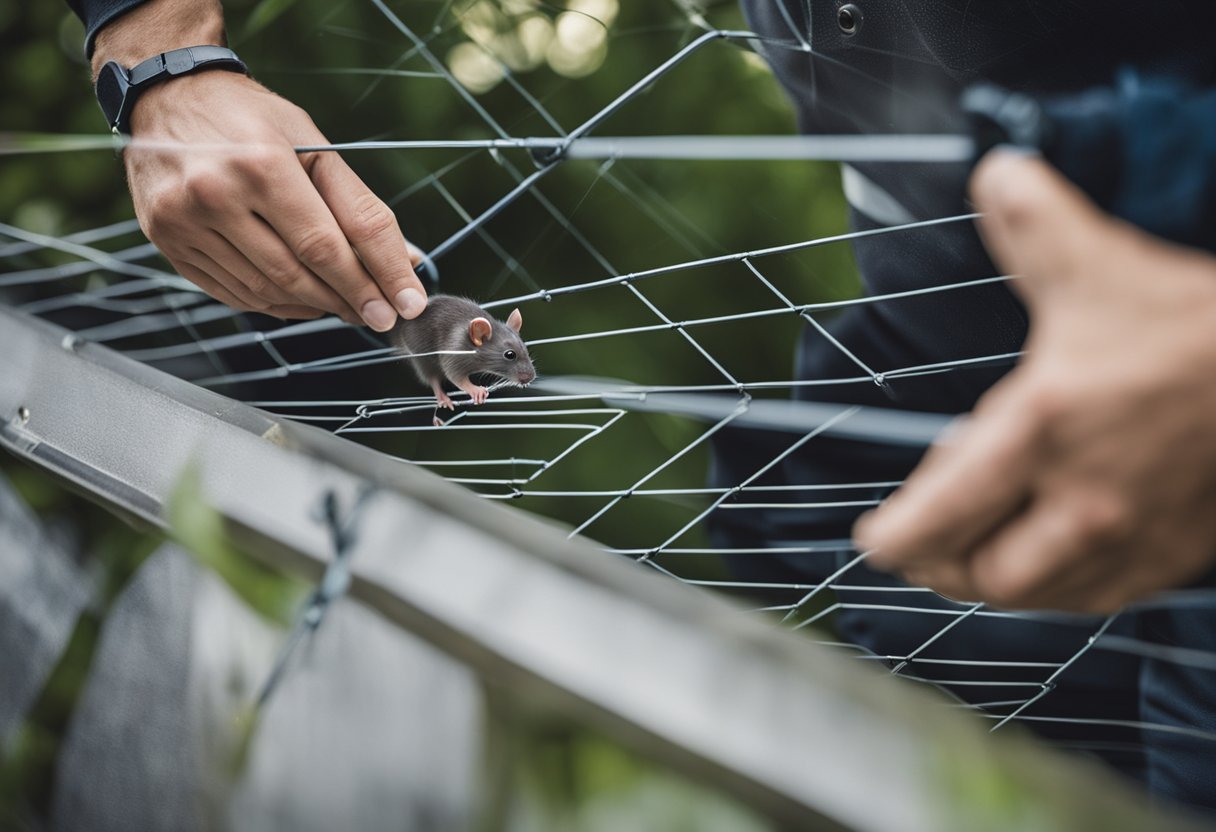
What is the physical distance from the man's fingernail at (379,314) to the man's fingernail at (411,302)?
10 mm

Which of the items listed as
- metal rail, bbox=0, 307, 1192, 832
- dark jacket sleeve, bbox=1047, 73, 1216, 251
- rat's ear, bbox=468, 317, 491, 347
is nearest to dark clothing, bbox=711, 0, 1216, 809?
dark jacket sleeve, bbox=1047, 73, 1216, 251

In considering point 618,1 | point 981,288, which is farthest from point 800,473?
point 618,1

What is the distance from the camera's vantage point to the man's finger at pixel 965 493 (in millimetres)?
273

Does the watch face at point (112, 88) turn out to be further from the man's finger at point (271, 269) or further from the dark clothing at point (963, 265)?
the dark clothing at point (963, 265)

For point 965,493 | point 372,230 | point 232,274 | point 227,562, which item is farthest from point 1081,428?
point 232,274

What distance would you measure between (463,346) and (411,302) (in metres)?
0.04

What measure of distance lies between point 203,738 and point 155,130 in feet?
1.24

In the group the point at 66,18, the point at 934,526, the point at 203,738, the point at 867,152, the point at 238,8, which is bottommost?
the point at 203,738

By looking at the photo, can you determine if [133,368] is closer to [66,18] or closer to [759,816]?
[759,816]

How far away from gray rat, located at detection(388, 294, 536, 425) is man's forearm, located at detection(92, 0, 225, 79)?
25 centimetres

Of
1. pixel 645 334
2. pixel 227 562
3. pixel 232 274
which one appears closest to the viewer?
pixel 227 562

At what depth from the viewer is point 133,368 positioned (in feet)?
1.84

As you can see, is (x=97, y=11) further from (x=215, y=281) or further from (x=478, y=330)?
(x=478, y=330)

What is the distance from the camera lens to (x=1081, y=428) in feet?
0.87
